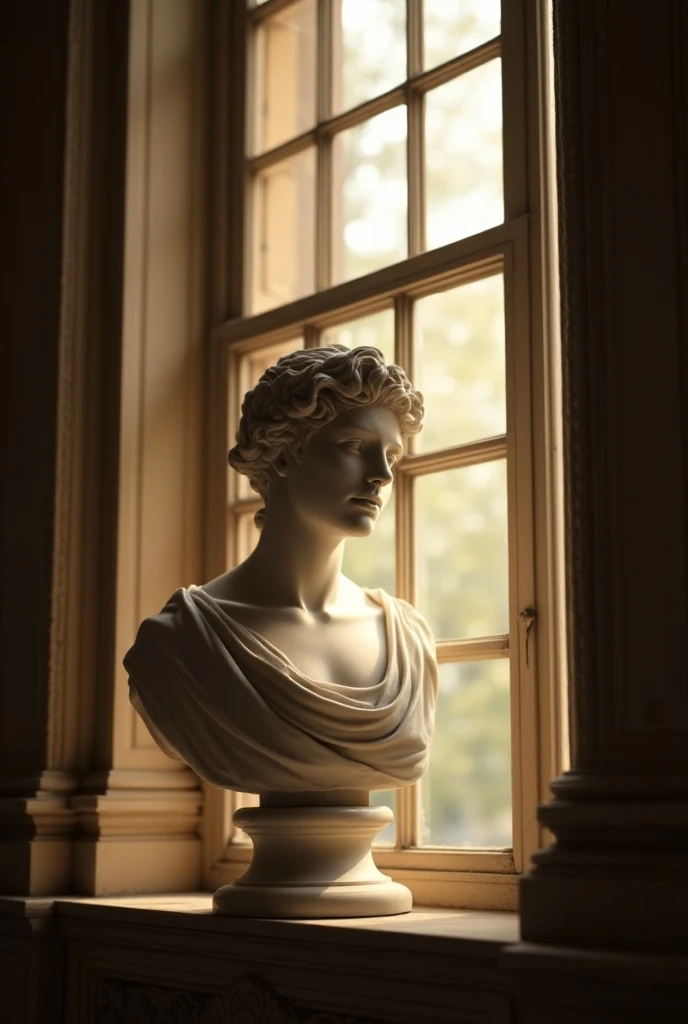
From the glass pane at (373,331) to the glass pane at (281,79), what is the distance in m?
0.60

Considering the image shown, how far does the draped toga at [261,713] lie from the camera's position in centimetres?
245

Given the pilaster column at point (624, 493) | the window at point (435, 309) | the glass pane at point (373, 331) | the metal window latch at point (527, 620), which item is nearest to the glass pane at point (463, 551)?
the window at point (435, 309)

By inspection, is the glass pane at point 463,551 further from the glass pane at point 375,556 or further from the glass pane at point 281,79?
the glass pane at point 281,79

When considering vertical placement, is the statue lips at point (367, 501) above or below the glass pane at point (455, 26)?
below

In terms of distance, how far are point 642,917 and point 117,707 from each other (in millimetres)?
1671

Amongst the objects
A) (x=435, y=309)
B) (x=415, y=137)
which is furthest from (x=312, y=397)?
(x=415, y=137)

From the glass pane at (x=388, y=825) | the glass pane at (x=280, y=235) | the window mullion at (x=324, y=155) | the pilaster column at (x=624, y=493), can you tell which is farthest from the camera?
the glass pane at (x=280, y=235)

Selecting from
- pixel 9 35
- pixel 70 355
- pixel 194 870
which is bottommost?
pixel 194 870

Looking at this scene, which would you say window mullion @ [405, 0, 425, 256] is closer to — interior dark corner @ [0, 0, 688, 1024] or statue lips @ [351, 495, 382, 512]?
interior dark corner @ [0, 0, 688, 1024]

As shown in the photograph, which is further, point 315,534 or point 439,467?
point 439,467

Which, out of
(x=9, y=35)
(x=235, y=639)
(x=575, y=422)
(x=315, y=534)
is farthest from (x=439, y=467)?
(x=9, y=35)

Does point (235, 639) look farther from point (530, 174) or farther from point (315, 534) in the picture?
point (530, 174)

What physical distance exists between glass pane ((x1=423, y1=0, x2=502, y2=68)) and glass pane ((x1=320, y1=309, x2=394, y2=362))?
0.57m

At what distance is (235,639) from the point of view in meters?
2.53
